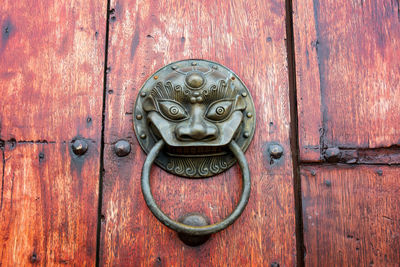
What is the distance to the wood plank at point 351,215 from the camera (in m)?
0.55

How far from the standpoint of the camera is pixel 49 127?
59 centimetres

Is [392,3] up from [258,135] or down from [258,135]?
up

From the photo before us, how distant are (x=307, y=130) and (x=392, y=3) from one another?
1.05ft

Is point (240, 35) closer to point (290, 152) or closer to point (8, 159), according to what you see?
point (290, 152)

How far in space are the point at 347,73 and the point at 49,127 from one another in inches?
22.2

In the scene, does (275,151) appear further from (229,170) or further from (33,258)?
(33,258)

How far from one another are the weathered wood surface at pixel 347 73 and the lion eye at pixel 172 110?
0.73 feet

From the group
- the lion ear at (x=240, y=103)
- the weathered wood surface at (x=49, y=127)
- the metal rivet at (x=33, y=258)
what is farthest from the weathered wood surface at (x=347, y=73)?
the metal rivet at (x=33, y=258)

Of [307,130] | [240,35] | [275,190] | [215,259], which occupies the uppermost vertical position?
[240,35]

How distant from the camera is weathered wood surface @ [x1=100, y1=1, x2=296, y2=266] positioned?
0.55m

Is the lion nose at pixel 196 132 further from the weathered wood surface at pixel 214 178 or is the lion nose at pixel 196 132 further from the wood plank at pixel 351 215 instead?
the wood plank at pixel 351 215

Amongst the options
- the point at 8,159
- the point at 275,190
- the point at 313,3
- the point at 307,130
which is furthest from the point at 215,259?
the point at 313,3

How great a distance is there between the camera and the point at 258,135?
59 centimetres

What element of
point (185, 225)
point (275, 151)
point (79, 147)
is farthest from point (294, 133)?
point (79, 147)
